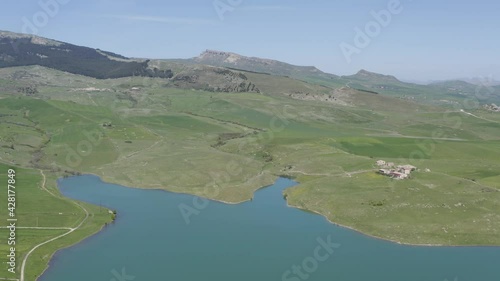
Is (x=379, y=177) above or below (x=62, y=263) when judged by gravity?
above

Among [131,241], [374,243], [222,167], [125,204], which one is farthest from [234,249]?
[222,167]

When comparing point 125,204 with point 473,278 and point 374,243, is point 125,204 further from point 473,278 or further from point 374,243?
point 473,278

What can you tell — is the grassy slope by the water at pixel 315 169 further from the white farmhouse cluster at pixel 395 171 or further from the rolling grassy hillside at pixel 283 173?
the white farmhouse cluster at pixel 395 171

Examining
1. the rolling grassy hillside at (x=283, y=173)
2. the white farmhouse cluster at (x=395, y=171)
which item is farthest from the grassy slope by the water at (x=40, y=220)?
the white farmhouse cluster at (x=395, y=171)

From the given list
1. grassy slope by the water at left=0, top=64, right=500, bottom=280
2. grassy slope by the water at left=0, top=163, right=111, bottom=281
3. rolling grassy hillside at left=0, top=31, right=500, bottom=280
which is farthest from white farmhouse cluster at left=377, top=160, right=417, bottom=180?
grassy slope by the water at left=0, top=163, right=111, bottom=281

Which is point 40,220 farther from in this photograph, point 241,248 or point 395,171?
point 395,171

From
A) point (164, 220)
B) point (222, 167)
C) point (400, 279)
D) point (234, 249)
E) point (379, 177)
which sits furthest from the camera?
point (222, 167)

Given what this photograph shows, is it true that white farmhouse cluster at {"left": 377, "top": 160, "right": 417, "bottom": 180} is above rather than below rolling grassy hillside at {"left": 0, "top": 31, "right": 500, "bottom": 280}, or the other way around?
above

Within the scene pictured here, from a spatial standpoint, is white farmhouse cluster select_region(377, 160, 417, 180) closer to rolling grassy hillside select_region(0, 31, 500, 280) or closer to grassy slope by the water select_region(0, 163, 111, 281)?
rolling grassy hillside select_region(0, 31, 500, 280)

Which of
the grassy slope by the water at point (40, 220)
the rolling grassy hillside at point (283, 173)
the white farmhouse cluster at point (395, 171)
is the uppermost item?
the white farmhouse cluster at point (395, 171)

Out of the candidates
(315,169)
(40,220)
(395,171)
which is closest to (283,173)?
(315,169)

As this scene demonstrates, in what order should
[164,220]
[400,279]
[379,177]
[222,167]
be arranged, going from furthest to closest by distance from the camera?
Answer: [222,167] < [379,177] < [164,220] < [400,279]
